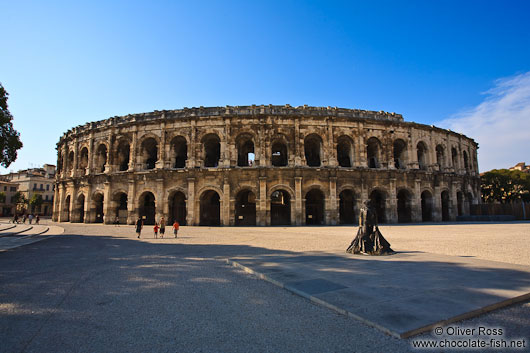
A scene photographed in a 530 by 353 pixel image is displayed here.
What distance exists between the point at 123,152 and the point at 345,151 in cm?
2166

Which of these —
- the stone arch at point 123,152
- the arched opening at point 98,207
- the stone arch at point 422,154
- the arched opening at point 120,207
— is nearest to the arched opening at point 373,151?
the stone arch at point 422,154

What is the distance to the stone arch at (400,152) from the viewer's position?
24.9 m

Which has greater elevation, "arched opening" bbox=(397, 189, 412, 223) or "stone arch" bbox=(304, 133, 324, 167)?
"stone arch" bbox=(304, 133, 324, 167)

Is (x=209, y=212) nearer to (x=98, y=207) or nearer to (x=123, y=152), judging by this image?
(x=123, y=152)

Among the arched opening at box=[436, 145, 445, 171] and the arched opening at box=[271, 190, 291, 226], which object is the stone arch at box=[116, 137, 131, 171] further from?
the arched opening at box=[436, 145, 445, 171]

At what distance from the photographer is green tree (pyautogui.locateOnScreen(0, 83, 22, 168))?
42.7 feet

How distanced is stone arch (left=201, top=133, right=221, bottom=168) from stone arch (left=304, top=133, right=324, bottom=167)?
836cm

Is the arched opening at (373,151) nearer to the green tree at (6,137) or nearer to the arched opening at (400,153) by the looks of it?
the arched opening at (400,153)

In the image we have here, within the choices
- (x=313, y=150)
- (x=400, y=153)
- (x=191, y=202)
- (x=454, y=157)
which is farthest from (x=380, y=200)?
(x=191, y=202)

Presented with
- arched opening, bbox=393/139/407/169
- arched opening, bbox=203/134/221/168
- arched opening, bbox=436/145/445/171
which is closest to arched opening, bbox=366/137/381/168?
arched opening, bbox=393/139/407/169

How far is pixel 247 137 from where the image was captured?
22859 millimetres

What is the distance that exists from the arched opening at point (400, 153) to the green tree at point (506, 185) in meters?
24.7

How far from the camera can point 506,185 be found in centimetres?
3869

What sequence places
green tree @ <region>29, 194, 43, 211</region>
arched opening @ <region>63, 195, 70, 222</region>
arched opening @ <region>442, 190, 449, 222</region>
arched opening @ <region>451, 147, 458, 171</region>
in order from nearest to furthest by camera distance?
1. arched opening @ <region>442, 190, 449, 222</region>
2. arched opening @ <region>63, 195, 70, 222</region>
3. arched opening @ <region>451, 147, 458, 171</region>
4. green tree @ <region>29, 194, 43, 211</region>
